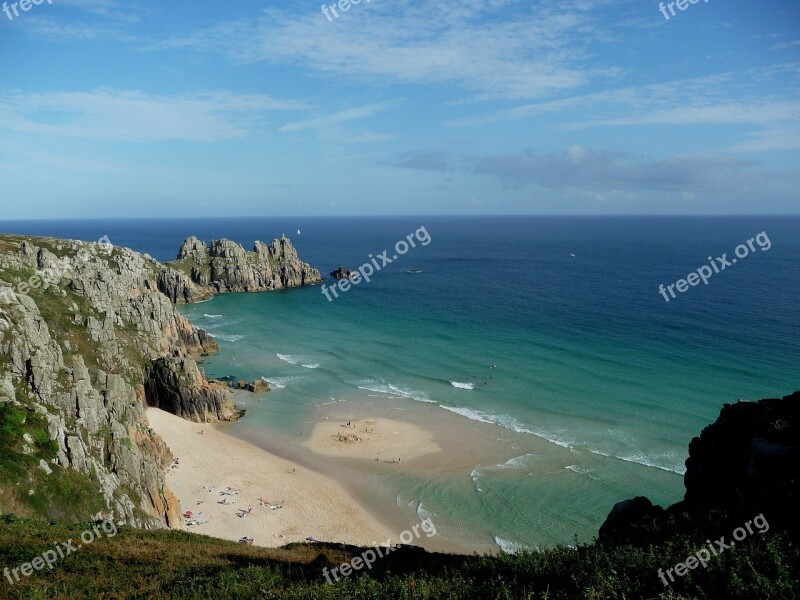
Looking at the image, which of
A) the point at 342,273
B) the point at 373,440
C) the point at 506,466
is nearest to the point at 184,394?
the point at 373,440

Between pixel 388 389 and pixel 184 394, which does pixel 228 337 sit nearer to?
pixel 184 394

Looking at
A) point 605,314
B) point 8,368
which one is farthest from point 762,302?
point 8,368

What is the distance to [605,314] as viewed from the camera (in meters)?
91.9

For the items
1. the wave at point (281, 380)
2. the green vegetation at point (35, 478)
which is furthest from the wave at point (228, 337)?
the green vegetation at point (35, 478)

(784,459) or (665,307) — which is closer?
(784,459)

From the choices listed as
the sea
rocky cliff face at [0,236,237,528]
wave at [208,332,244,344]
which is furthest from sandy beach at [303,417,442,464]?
wave at [208,332,244,344]

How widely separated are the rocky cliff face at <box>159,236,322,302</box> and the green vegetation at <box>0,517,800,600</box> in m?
106

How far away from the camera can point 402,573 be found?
19.6 m

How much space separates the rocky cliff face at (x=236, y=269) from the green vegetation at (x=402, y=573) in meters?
106

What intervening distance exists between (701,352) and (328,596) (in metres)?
68.5

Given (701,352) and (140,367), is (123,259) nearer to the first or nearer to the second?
(140,367)

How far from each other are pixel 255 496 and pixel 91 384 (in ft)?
51.7

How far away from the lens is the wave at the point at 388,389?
203 feet

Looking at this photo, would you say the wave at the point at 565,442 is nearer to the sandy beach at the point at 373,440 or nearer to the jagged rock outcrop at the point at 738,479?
the sandy beach at the point at 373,440
